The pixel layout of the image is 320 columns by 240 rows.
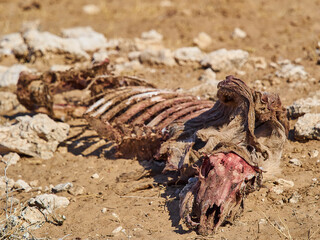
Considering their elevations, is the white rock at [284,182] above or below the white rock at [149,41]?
above

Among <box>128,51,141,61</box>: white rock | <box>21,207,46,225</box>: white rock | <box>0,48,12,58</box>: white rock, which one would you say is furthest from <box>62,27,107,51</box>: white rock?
<box>21,207,46,225</box>: white rock

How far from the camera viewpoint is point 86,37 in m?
7.87

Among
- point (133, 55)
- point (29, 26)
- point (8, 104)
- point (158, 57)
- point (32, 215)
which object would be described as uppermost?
point (158, 57)

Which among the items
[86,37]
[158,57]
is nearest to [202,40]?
[158,57]

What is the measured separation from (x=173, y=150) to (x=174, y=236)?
3.06 feet

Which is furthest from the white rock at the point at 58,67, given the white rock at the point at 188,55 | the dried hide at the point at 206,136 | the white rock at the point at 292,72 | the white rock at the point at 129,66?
the white rock at the point at 292,72

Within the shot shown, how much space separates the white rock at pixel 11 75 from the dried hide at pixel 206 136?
2512 mm

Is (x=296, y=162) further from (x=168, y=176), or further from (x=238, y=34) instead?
(x=238, y=34)

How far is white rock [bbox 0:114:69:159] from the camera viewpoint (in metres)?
4.73

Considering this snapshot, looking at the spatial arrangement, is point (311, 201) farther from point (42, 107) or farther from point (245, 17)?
point (245, 17)

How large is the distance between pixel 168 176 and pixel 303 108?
1843mm

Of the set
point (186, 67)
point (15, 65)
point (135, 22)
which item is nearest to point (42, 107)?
point (15, 65)

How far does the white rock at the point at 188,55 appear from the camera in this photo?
22.4 ft

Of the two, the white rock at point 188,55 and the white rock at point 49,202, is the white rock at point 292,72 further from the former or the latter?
the white rock at point 49,202
